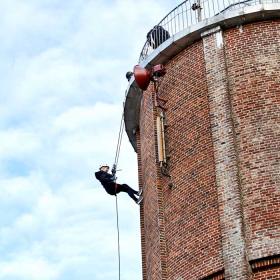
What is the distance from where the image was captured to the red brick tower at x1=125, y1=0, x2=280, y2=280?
22078mm

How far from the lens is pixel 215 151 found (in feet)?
76.5

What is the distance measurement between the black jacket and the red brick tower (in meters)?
1.88

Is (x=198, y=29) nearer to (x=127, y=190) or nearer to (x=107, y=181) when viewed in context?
(x=127, y=190)

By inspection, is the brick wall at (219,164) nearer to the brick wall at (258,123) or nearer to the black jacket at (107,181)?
the brick wall at (258,123)

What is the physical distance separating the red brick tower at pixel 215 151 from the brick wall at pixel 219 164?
0.02m

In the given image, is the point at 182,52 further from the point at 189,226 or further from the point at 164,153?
the point at 189,226

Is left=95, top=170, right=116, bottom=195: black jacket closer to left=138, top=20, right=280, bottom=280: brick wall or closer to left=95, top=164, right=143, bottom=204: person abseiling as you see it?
left=95, top=164, right=143, bottom=204: person abseiling

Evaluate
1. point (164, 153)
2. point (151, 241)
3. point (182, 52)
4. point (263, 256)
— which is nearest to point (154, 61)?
point (182, 52)

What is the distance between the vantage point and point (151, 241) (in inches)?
981

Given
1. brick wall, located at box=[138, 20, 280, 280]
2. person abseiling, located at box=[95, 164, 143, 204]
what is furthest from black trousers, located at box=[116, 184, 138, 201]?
brick wall, located at box=[138, 20, 280, 280]

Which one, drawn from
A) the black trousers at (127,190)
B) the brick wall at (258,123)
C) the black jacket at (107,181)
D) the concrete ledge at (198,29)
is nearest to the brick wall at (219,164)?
the brick wall at (258,123)

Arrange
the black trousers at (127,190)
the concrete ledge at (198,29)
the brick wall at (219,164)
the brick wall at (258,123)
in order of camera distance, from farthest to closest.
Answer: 1. the black trousers at (127,190)
2. the concrete ledge at (198,29)
3. the brick wall at (219,164)
4. the brick wall at (258,123)

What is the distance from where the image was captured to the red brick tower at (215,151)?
72.4 feet

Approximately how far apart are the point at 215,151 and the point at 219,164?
14.4 inches
